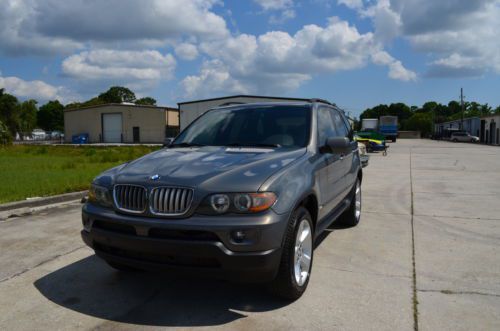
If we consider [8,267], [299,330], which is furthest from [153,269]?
[8,267]

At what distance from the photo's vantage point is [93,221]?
370cm

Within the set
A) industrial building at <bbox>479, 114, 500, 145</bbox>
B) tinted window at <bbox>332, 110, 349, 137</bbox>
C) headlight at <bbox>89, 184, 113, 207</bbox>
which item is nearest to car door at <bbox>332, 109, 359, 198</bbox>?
tinted window at <bbox>332, 110, 349, 137</bbox>

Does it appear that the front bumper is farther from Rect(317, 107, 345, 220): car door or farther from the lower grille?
Rect(317, 107, 345, 220): car door

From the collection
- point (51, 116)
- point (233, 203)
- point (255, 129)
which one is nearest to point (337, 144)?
point (255, 129)

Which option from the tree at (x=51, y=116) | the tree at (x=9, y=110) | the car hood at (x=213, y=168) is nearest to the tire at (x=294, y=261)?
the car hood at (x=213, y=168)

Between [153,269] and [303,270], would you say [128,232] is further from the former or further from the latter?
[303,270]

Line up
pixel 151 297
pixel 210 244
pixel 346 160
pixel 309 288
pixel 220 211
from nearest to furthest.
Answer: pixel 210 244, pixel 220 211, pixel 151 297, pixel 309 288, pixel 346 160

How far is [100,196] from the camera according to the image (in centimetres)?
375

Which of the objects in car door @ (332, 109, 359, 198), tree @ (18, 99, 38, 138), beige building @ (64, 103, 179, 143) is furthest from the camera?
tree @ (18, 99, 38, 138)

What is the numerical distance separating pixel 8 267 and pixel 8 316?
1.33 metres

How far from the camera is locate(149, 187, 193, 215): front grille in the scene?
10.8 feet

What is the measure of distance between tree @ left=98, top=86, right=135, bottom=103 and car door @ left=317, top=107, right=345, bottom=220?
10968 cm

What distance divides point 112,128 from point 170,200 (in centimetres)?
6495

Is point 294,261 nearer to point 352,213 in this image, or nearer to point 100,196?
point 100,196
